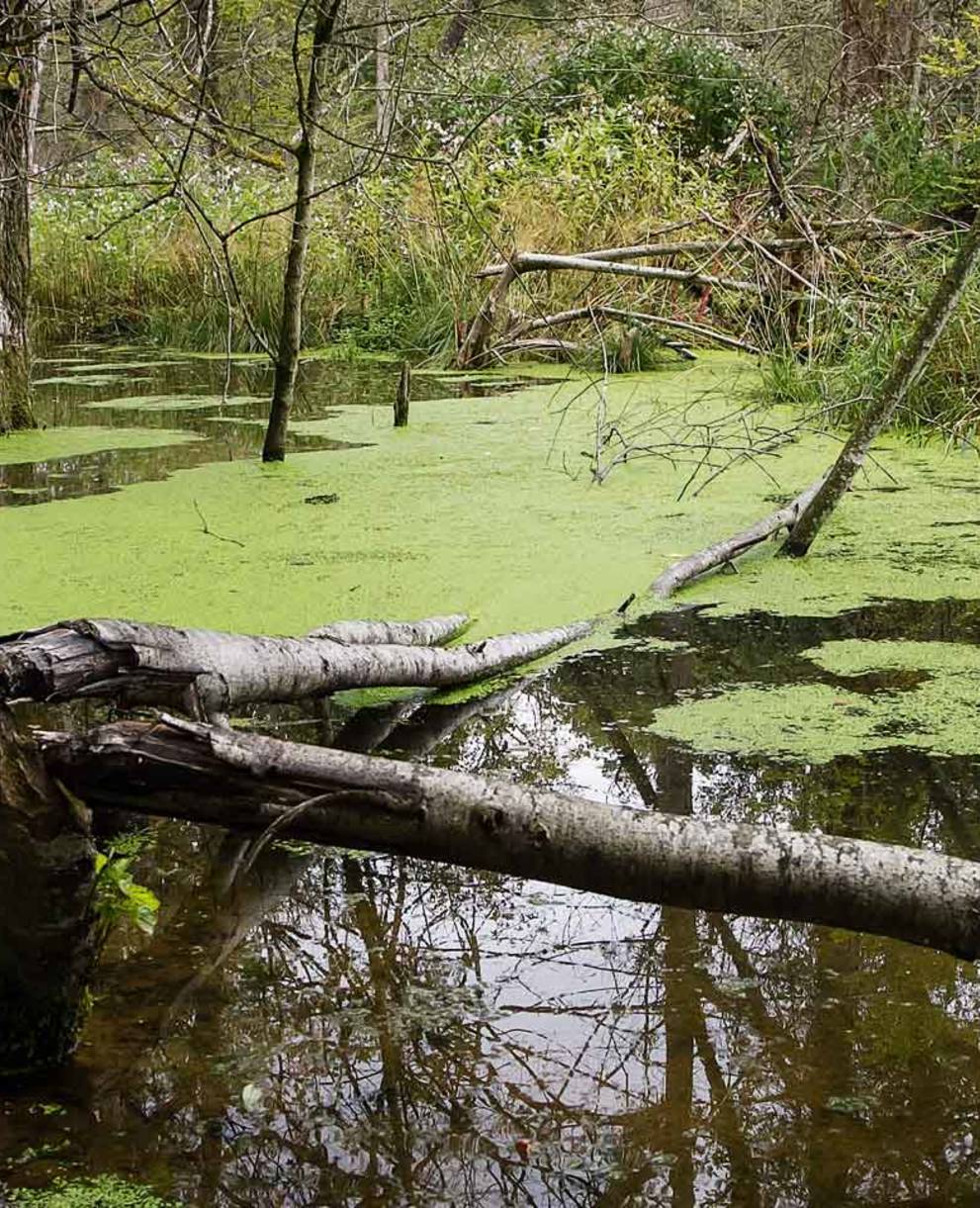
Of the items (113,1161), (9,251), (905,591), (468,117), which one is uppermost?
(468,117)

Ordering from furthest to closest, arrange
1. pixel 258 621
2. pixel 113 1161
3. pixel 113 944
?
1. pixel 258 621
2. pixel 113 944
3. pixel 113 1161

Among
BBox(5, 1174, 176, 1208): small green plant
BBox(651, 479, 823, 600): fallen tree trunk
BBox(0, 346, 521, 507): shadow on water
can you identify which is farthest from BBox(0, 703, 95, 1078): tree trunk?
BBox(0, 346, 521, 507): shadow on water

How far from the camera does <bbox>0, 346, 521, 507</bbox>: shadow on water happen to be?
5.36 metres

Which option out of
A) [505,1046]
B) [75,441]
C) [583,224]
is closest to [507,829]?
[505,1046]

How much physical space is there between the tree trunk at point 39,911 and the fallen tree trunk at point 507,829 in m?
0.05

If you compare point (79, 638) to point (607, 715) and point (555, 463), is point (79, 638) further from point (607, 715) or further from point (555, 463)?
point (555, 463)

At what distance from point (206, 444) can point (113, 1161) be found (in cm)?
472

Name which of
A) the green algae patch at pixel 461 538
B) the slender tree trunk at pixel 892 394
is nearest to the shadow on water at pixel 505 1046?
the green algae patch at pixel 461 538

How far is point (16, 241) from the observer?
5.57 metres

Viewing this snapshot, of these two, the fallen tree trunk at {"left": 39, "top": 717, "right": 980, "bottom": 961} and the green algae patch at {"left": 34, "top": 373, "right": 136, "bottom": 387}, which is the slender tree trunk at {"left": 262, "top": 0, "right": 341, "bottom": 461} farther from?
the fallen tree trunk at {"left": 39, "top": 717, "right": 980, "bottom": 961}

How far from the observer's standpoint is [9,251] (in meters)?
5.56

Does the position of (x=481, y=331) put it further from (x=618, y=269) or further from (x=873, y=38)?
(x=873, y=38)

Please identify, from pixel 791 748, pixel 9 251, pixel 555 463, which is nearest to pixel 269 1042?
pixel 791 748

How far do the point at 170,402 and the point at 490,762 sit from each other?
195 inches
